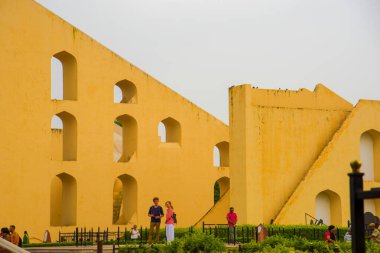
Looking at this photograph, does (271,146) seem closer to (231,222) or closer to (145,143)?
(231,222)

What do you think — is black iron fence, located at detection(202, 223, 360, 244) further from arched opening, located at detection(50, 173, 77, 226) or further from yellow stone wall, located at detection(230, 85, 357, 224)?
arched opening, located at detection(50, 173, 77, 226)

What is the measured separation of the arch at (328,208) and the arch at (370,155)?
1717 millimetres

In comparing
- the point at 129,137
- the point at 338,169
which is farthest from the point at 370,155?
the point at 129,137

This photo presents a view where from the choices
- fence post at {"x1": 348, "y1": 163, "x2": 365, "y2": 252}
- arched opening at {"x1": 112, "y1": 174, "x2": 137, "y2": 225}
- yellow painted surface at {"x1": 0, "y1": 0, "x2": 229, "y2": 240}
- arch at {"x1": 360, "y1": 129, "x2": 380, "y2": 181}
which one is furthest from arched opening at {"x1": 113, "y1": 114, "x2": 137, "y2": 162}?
fence post at {"x1": 348, "y1": 163, "x2": 365, "y2": 252}

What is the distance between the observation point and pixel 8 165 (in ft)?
87.8

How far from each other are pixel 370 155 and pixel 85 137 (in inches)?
394

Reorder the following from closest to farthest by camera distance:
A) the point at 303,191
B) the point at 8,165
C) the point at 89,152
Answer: the point at 303,191 → the point at 8,165 → the point at 89,152

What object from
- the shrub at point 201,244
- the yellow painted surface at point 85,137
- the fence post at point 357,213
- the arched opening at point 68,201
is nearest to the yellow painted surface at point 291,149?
the yellow painted surface at point 85,137

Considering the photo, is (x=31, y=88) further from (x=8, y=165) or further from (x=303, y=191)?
(x=303, y=191)

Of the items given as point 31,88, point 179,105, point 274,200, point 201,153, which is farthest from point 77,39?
point 274,200

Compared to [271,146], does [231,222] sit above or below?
below

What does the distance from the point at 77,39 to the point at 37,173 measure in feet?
16.3

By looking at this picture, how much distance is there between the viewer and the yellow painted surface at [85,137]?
27047mm

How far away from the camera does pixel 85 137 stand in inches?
1124
